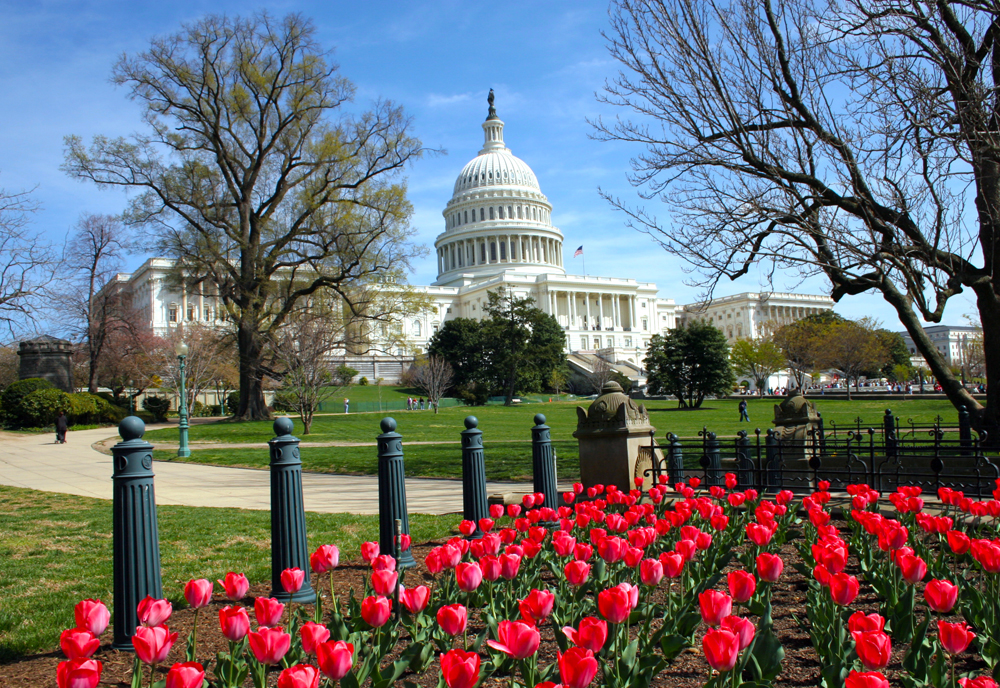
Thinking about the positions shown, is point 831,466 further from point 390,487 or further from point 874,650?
point 874,650

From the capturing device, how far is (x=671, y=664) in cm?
365

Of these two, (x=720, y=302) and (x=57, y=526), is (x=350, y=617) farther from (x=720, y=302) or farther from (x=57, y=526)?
(x=720, y=302)

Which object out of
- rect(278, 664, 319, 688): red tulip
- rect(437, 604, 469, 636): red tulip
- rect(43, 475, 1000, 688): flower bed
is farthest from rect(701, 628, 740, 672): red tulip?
rect(278, 664, 319, 688): red tulip

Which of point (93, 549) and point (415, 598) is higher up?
point (415, 598)

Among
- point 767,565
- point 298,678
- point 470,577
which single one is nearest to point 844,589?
point 767,565

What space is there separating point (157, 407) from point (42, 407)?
36.6 feet

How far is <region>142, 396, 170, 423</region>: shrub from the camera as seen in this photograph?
40812 mm

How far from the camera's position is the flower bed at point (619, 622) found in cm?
246

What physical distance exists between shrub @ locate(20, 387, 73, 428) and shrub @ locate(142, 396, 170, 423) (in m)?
9.11

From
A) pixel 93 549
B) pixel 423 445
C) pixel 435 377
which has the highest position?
pixel 435 377

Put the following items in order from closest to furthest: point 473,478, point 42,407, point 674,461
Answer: point 473,478, point 674,461, point 42,407

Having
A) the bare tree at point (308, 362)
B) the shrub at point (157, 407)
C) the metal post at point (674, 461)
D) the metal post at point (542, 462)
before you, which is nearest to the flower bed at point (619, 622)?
the metal post at point (542, 462)

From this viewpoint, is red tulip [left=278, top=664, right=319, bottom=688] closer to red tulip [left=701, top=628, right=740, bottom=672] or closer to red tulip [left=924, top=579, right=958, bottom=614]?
red tulip [left=701, top=628, right=740, bottom=672]

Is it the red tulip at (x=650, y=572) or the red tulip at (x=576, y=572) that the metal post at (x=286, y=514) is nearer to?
the red tulip at (x=576, y=572)
